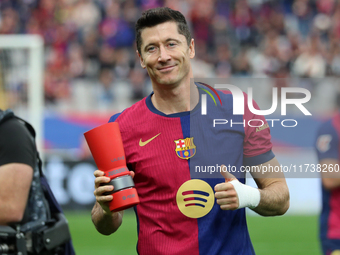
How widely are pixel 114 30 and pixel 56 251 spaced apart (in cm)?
1117

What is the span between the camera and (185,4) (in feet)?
47.8

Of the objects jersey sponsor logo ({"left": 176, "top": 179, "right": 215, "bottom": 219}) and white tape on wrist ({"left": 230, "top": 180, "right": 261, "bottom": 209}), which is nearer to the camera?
white tape on wrist ({"left": 230, "top": 180, "right": 261, "bottom": 209})

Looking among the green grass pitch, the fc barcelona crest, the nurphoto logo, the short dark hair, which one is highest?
the short dark hair

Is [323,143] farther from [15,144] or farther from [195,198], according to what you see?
[15,144]

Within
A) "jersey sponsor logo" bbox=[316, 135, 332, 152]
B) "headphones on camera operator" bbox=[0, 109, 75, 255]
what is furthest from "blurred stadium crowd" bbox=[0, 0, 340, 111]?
"headphones on camera operator" bbox=[0, 109, 75, 255]

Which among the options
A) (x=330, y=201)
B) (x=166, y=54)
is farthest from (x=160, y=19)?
(x=330, y=201)

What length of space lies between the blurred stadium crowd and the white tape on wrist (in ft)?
31.3

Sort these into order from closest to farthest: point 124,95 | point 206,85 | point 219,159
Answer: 1. point 219,159
2. point 206,85
3. point 124,95

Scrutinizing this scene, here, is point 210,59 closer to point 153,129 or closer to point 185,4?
point 185,4

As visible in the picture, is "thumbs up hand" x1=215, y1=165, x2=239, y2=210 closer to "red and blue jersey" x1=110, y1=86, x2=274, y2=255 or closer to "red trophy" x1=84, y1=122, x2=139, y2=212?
"red and blue jersey" x1=110, y1=86, x2=274, y2=255

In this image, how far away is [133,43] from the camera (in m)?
13.6

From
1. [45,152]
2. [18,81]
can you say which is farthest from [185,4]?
[18,81]

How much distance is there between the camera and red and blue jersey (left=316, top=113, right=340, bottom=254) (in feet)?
12.7

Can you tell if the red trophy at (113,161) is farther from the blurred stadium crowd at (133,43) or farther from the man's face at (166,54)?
the blurred stadium crowd at (133,43)
